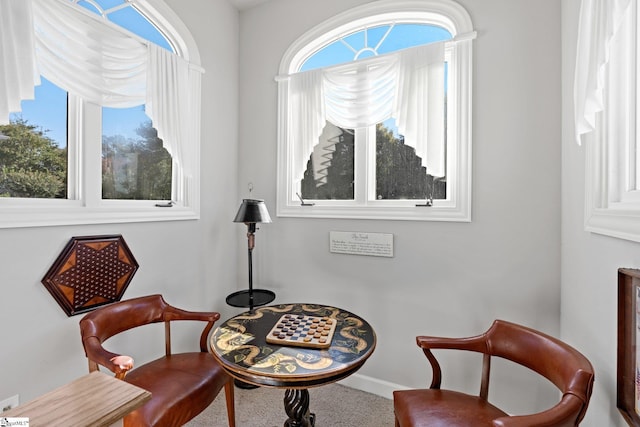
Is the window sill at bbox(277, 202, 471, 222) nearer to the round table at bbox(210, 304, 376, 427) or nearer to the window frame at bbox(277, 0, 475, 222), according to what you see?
the window frame at bbox(277, 0, 475, 222)

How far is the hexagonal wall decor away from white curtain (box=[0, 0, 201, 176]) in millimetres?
734

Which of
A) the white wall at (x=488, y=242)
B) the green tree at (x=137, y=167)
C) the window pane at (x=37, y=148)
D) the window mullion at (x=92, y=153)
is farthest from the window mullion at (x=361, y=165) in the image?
the window pane at (x=37, y=148)

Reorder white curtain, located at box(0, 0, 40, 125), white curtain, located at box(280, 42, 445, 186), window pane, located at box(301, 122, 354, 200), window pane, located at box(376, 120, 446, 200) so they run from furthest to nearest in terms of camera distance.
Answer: window pane, located at box(301, 122, 354, 200), window pane, located at box(376, 120, 446, 200), white curtain, located at box(280, 42, 445, 186), white curtain, located at box(0, 0, 40, 125)

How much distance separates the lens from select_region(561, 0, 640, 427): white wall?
45.5 inches

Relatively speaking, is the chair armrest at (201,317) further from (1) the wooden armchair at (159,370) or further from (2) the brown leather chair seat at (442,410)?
(2) the brown leather chair seat at (442,410)

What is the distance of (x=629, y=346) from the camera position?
3.34 ft

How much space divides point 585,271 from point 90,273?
2.65 m

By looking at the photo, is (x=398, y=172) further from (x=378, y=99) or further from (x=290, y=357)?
(x=290, y=357)

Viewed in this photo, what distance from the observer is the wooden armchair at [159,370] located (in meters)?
1.33

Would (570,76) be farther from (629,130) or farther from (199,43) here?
(199,43)

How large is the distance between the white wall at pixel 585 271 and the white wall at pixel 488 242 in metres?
0.10

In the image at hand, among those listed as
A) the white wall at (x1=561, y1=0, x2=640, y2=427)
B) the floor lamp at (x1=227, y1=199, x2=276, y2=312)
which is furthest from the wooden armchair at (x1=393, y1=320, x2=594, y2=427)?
the floor lamp at (x1=227, y1=199, x2=276, y2=312)

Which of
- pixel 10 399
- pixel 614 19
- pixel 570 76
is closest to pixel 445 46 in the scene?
pixel 570 76

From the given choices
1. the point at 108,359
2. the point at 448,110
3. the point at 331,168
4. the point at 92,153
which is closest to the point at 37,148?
the point at 92,153
